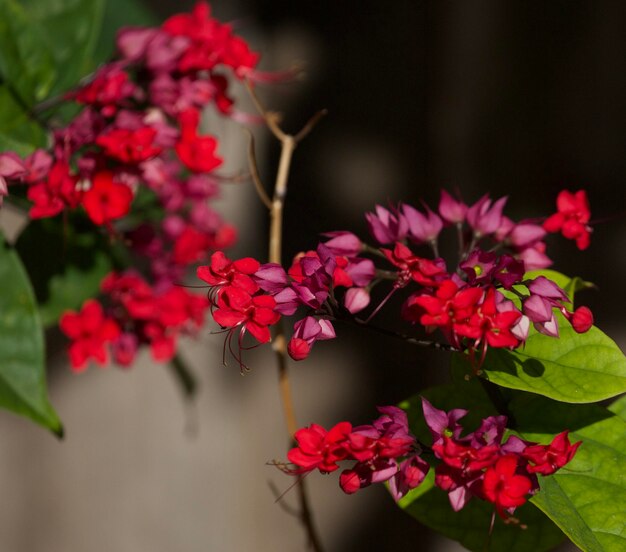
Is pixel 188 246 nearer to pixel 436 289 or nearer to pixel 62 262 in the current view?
pixel 62 262

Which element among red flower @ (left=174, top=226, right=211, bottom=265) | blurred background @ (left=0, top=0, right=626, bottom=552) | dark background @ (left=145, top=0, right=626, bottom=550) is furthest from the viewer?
blurred background @ (left=0, top=0, right=626, bottom=552)

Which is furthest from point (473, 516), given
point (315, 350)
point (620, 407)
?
point (315, 350)

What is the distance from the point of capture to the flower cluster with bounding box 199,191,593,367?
1.24 ft

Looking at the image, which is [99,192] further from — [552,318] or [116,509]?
[116,509]

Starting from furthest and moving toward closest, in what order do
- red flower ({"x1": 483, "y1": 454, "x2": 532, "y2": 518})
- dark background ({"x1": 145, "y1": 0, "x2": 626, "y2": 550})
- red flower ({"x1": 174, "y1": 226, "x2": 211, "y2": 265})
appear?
dark background ({"x1": 145, "y1": 0, "x2": 626, "y2": 550})
red flower ({"x1": 174, "y1": 226, "x2": 211, "y2": 265})
red flower ({"x1": 483, "y1": 454, "x2": 532, "y2": 518})

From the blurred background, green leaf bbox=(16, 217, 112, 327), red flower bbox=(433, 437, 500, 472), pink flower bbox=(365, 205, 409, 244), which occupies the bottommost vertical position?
the blurred background

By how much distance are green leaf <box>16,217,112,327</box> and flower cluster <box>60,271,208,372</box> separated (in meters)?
0.02

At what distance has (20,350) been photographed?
1.92 feet

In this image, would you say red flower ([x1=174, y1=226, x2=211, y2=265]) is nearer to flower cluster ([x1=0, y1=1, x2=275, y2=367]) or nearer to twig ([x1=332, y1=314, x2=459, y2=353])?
flower cluster ([x1=0, y1=1, x2=275, y2=367])

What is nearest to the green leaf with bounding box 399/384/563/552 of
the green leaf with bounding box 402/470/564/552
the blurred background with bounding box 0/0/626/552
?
the green leaf with bounding box 402/470/564/552

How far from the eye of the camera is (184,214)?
2.66ft

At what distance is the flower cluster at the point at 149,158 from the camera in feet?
1.82

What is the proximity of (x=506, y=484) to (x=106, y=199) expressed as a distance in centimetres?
33

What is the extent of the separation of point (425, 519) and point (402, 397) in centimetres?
69
